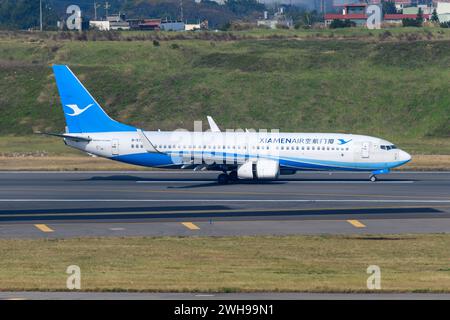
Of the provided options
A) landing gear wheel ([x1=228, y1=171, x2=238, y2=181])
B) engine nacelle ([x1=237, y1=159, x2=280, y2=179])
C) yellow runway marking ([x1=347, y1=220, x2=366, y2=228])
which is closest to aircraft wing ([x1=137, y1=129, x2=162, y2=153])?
landing gear wheel ([x1=228, y1=171, x2=238, y2=181])

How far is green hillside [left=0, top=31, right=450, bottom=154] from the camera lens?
3915 inches

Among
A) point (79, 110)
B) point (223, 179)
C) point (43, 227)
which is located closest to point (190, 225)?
point (43, 227)

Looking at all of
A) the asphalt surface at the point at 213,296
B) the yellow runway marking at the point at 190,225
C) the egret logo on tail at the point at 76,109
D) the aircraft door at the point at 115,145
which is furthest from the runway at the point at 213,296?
the egret logo on tail at the point at 76,109

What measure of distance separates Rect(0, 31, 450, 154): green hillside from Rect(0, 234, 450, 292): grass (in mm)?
50973

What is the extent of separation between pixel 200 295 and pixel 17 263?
9335 millimetres

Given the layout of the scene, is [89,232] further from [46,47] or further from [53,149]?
[46,47]

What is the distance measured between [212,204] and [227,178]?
11.3 m

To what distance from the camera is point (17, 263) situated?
106 feet

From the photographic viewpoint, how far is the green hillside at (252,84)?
99.4 m

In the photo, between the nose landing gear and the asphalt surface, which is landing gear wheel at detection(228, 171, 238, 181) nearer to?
the nose landing gear

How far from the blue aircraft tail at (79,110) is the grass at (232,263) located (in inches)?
1020

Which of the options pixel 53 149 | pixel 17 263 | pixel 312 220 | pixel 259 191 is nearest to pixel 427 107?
pixel 53 149

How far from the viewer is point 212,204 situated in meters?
50.3

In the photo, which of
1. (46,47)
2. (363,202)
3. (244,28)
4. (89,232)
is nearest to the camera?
(89,232)
